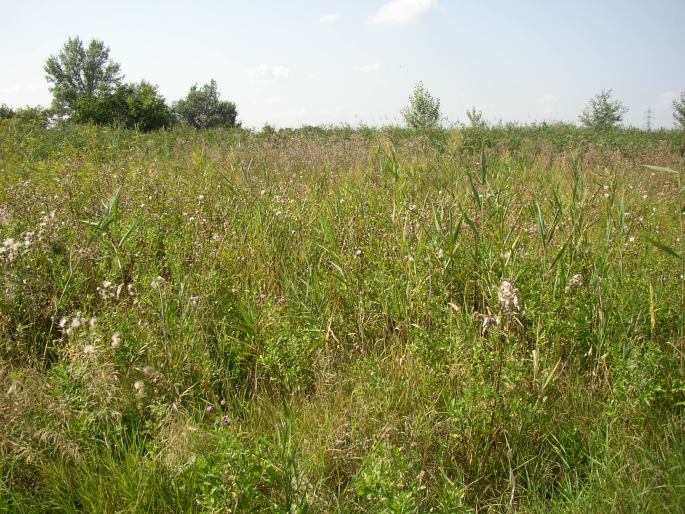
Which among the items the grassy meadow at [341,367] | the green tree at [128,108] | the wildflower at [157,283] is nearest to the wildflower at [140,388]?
the grassy meadow at [341,367]

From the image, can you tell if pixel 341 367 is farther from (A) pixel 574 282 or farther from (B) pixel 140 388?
(A) pixel 574 282

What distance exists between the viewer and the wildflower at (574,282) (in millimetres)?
2290

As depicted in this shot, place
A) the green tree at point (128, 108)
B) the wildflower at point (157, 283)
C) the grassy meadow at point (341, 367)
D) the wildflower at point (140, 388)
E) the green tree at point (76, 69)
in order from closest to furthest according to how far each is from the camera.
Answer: the grassy meadow at point (341, 367), the wildflower at point (140, 388), the wildflower at point (157, 283), the green tree at point (128, 108), the green tree at point (76, 69)

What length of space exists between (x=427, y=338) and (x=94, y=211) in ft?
9.09

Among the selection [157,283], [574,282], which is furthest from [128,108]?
[574,282]

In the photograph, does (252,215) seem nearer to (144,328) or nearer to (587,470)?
(144,328)

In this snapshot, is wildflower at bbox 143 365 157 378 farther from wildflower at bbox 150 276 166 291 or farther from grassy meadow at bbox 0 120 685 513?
wildflower at bbox 150 276 166 291

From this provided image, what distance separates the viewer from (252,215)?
3.68 meters

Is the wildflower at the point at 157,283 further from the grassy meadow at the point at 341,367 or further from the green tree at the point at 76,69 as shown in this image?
the green tree at the point at 76,69

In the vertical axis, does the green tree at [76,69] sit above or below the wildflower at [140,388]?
above

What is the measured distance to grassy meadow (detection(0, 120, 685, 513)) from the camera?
1.59 meters

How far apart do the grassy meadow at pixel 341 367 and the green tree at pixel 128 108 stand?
20.5m

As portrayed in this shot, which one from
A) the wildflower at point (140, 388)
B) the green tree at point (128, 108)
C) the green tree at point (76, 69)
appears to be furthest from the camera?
the green tree at point (76, 69)

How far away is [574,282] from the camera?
2373 millimetres
